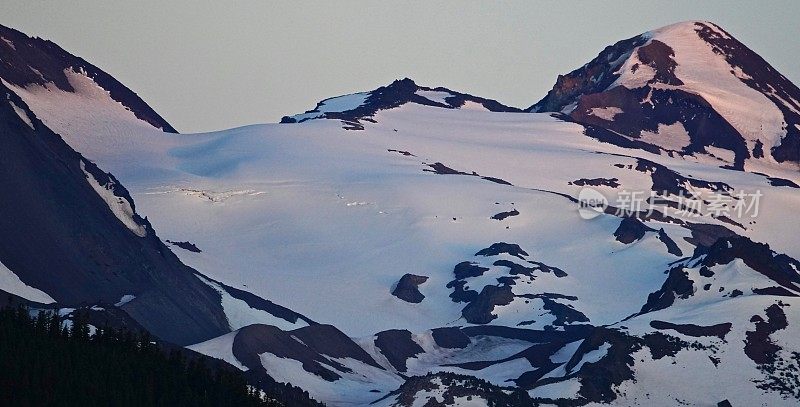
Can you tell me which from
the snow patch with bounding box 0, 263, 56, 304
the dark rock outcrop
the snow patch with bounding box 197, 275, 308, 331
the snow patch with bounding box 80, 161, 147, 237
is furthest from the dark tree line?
the dark rock outcrop

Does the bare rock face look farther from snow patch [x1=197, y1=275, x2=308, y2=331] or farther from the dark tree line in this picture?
the dark tree line

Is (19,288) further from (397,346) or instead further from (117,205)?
(397,346)

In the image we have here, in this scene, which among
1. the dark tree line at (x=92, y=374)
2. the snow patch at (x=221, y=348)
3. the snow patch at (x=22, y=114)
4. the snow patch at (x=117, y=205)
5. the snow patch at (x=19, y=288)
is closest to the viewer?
the dark tree line at (x=92, y=374)

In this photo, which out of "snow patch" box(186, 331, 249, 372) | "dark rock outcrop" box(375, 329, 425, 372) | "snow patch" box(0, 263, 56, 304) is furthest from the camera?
"dark rock outcrop" box(375, 329, 425, 372)

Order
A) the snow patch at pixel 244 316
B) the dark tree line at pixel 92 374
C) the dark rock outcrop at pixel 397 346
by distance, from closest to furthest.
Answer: the dark tree line at pixel 92 374, the dark rock outcrop at pixel 397 346, the snow patch at pixel 244 316

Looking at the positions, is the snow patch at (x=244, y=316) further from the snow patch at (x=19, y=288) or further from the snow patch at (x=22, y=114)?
the snow patch at (x=19, y=288)

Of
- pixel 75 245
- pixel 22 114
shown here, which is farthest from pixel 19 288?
pixel 22 114

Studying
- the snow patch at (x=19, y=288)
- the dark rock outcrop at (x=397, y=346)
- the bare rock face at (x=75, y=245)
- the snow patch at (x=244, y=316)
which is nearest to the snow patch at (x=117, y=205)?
the bare rock face at (x=75, y=245)

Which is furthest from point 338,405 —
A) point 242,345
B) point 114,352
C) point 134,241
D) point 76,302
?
point 114,352
